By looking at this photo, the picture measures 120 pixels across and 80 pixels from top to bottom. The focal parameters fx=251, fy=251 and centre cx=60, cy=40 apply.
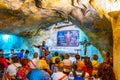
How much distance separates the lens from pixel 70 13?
13133 mm

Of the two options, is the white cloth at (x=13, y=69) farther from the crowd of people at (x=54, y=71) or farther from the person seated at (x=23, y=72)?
the person seated at (x=23, y=72)

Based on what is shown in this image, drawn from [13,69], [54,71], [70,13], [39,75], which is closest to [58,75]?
[54,71]

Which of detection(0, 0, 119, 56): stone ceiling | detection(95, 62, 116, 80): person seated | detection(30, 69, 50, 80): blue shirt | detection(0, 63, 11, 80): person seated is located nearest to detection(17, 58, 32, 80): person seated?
detection(30, 69, 50, 80): blue shirt

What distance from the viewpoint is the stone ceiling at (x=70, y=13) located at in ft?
38.1

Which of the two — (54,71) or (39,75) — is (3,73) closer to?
(39,75)

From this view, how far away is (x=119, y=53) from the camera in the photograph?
8273 millimetres

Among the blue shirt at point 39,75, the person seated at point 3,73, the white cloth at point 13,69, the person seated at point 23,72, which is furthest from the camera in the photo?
the person seated at point 3,73

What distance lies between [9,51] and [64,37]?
4784 millimetres

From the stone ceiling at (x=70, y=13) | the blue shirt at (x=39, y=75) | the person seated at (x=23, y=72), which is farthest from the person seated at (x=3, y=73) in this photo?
the stone ceiling at (x=70, y=13)

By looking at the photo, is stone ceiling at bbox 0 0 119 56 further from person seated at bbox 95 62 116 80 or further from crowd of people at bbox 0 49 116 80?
person seated at bbox 95 62 116 80

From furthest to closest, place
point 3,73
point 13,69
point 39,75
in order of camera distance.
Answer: point 3,73
point 13,69
point 39,75

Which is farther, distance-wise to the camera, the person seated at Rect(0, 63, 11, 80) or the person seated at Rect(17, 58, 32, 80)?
the person seated at Rect(0, 63, 11, 80)

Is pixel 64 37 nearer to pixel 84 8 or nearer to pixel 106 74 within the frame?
pixel 84 8

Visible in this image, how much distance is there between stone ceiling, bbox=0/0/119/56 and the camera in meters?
11.6
